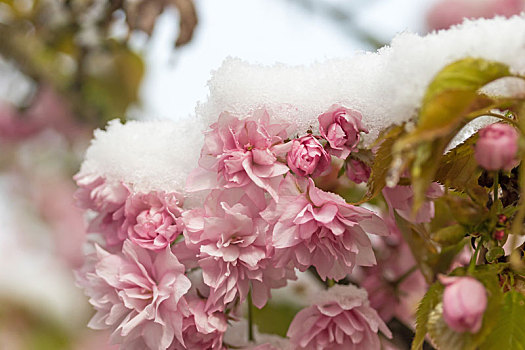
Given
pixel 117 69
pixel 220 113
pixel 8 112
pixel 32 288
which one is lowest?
pixel 32 288

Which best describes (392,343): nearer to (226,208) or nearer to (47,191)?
(226,208)

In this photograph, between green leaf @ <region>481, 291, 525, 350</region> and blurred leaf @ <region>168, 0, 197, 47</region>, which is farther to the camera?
blurred leaf @ <region>168, 0, 197, 47</region>

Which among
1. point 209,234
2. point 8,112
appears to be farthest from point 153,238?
point 8,112

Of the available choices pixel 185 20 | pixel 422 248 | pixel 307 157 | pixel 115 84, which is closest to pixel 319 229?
pixel 307 157

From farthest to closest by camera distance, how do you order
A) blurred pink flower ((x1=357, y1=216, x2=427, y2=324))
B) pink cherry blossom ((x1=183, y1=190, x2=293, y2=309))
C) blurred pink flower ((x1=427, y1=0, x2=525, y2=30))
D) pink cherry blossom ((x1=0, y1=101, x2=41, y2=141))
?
pink cherry blossom ((x1=0, y1=101, x2=41, y2=141)), blurred pink flower ((x1=427, y1=0, x2=525, y2=30)), blurred pink flower ((x1=357, y1=216, x2=427, y2=324)), pink cherry blossom ((x1=183, y1=190, x2=293, y2=309))

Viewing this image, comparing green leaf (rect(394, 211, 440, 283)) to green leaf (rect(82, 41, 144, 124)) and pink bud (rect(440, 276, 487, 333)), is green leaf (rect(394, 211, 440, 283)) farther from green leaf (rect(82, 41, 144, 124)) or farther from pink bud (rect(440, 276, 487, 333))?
green leaf (rect(82, 41, 144, 124))

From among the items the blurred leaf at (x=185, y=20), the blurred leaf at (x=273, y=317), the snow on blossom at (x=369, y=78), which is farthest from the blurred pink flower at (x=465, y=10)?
the snow on blossom at (x=369, y=78)

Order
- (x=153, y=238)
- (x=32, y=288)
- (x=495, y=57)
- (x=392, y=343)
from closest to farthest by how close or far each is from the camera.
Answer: (x=495, y=57), (x=153, y=238), (x=392, y=343), (x=32, y=288)

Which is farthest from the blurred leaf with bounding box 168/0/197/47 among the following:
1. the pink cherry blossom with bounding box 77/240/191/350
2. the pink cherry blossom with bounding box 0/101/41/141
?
the pink cherry blossom with bounding box 0/101/41/141
